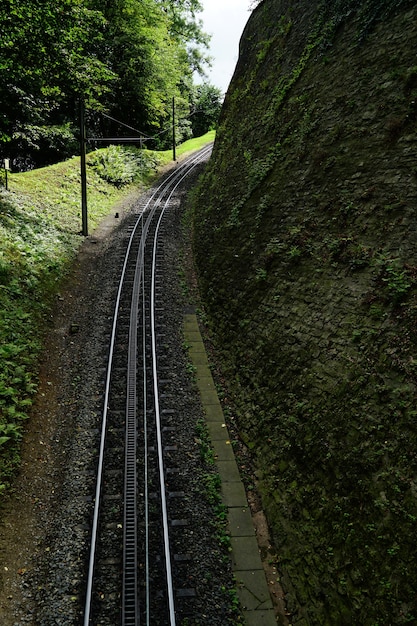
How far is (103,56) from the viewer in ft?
98.0

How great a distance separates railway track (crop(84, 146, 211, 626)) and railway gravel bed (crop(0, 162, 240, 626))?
0.79 ft

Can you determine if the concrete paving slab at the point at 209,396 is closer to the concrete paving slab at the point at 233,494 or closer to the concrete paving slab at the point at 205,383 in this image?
the concrete paving slab at the point at 205,383

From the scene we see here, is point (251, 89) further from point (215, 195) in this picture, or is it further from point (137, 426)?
point (137, 426)

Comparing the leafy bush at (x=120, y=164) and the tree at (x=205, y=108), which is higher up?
the tree at (x=205, y=108)

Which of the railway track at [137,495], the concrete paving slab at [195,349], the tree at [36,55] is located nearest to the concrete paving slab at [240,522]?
the railway track at [137,495]

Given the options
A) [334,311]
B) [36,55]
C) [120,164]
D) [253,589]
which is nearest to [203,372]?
[334,311]

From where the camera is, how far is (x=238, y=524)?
7.64 meters

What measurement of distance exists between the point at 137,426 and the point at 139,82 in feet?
105

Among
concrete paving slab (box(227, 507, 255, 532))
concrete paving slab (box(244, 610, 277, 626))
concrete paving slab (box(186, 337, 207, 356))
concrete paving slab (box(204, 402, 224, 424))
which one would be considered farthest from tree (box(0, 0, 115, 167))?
concrete paving slab (box(244, 610, 277, 626))

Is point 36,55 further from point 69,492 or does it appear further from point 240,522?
point 240,522

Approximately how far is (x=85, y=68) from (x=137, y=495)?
1696 centimetres

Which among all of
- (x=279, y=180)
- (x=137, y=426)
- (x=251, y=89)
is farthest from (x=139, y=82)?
(x=137, y=426)

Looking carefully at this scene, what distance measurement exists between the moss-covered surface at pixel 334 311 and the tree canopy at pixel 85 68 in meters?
8.35

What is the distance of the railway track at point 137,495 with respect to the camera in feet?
20.0
